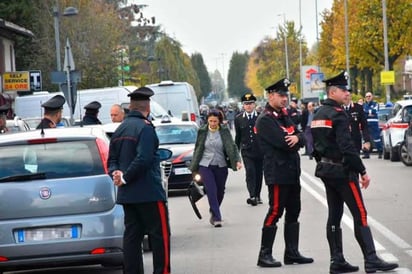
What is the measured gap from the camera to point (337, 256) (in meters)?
10.5

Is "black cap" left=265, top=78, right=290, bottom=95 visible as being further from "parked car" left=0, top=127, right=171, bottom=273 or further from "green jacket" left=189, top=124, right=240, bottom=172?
"green jacket" left=189, top=124, right=240, bottom=172

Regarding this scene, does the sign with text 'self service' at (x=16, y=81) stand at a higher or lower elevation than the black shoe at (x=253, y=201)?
higher

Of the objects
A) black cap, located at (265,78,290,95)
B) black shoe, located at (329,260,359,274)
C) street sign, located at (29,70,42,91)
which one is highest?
street sign, located at (29,70,42,91)

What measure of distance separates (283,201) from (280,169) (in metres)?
0.33

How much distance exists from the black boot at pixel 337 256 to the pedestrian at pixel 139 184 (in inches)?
78.0

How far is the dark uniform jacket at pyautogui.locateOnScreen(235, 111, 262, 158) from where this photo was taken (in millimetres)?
17984

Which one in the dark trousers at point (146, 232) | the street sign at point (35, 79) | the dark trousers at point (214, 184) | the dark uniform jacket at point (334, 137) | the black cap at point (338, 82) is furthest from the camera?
the street sign at point (35, 79)

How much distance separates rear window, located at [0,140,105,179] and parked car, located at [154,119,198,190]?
10431 millimetres

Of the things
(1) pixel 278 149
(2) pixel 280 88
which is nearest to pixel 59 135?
(1) pixel 278 149

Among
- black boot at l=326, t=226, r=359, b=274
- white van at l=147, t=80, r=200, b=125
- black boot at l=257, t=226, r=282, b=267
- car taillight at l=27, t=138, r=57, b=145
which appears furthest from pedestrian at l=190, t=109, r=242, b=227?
white van at l=147, t=80, r=200, b=125

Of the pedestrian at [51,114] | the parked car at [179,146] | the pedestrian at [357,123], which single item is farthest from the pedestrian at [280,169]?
the parked car at [179,146]

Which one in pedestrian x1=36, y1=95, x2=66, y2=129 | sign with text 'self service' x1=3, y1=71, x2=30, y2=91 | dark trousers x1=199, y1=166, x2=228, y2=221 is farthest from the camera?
sign with text 'self service' x1=3, y1=71, x2=30, y2=91

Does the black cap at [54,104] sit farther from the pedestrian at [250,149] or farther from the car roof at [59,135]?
the car roof at [59,135]

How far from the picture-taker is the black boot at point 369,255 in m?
10.3
